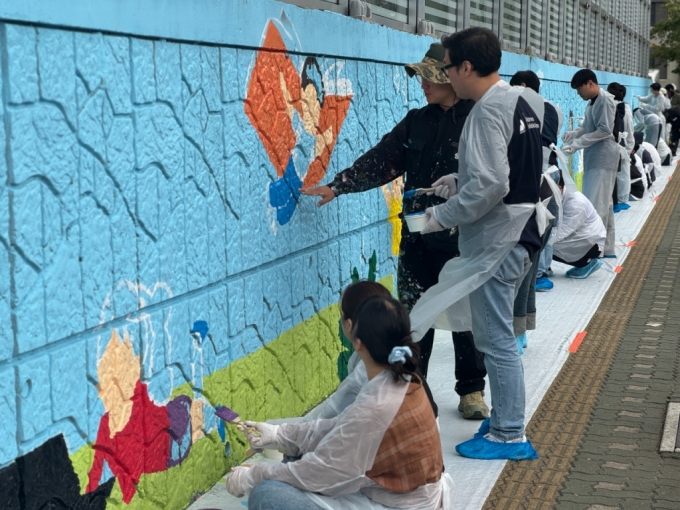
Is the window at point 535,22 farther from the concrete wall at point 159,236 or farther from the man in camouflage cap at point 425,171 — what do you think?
the man in camouflage cap at point 425,171

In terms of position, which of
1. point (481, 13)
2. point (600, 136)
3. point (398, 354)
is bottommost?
point (398, 354)

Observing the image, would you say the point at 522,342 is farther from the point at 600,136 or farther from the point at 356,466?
the point at 600,136

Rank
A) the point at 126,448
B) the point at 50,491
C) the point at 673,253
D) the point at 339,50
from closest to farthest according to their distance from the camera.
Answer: the point at 50,491
the point at 126,448
the point at 339,50
the point at 673,253

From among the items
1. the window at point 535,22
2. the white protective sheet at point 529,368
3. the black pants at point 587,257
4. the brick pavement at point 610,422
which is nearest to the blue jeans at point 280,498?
the white protective sheet at point 529,368

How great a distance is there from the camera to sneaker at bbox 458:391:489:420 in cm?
544

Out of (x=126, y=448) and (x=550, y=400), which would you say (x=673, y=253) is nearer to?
(x=550, y=400)

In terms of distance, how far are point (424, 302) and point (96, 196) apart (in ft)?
6.40

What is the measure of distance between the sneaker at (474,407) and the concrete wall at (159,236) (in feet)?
2.56

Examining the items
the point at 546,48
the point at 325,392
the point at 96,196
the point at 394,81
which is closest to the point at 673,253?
the point at 546,48

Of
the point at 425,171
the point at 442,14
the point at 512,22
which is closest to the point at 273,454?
the point at 425,171

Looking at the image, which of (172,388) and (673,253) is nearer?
(172,388)

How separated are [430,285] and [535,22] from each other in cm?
863

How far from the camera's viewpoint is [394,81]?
6699mm

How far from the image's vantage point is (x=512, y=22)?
11.8m
